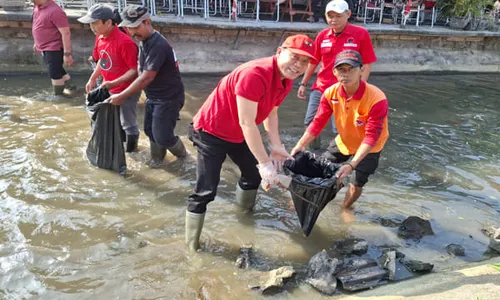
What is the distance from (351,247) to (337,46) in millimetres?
2357

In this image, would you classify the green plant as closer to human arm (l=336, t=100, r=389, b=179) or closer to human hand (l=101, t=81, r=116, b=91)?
human arm (l=336, t=100, r=389, b=179)

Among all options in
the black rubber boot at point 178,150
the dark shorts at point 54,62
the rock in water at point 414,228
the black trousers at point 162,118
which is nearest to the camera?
the rock in water at point 414,228

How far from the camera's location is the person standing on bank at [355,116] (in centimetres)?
320

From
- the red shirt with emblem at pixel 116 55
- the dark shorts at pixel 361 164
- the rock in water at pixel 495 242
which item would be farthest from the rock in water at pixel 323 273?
the red shirt with emblem at pixel 116 55

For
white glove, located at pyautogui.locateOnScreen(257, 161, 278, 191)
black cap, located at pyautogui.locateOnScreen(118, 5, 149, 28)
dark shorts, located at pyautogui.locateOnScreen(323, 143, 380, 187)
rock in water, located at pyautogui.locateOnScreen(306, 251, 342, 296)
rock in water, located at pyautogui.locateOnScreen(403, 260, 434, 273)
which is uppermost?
black cap, located at pyautogui.locateOnScreen(118, 5, 149, 28)

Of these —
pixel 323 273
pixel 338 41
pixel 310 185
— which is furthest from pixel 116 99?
pixel 323 273

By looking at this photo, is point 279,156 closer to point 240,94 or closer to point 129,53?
point 240,94

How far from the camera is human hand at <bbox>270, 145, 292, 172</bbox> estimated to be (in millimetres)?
3366

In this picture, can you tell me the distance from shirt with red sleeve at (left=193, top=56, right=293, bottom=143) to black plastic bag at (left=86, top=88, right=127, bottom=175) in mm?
1726

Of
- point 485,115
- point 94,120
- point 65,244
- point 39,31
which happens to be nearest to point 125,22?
point 94,120

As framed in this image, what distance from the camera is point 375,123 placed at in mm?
3293

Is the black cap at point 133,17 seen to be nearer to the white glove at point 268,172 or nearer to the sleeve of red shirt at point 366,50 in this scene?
the white glove at point 268,172

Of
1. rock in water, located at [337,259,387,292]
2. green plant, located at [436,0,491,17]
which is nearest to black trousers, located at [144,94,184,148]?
rock in water, located at [337,259,387,292]

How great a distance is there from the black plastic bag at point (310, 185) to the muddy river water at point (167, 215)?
1.30 feet
